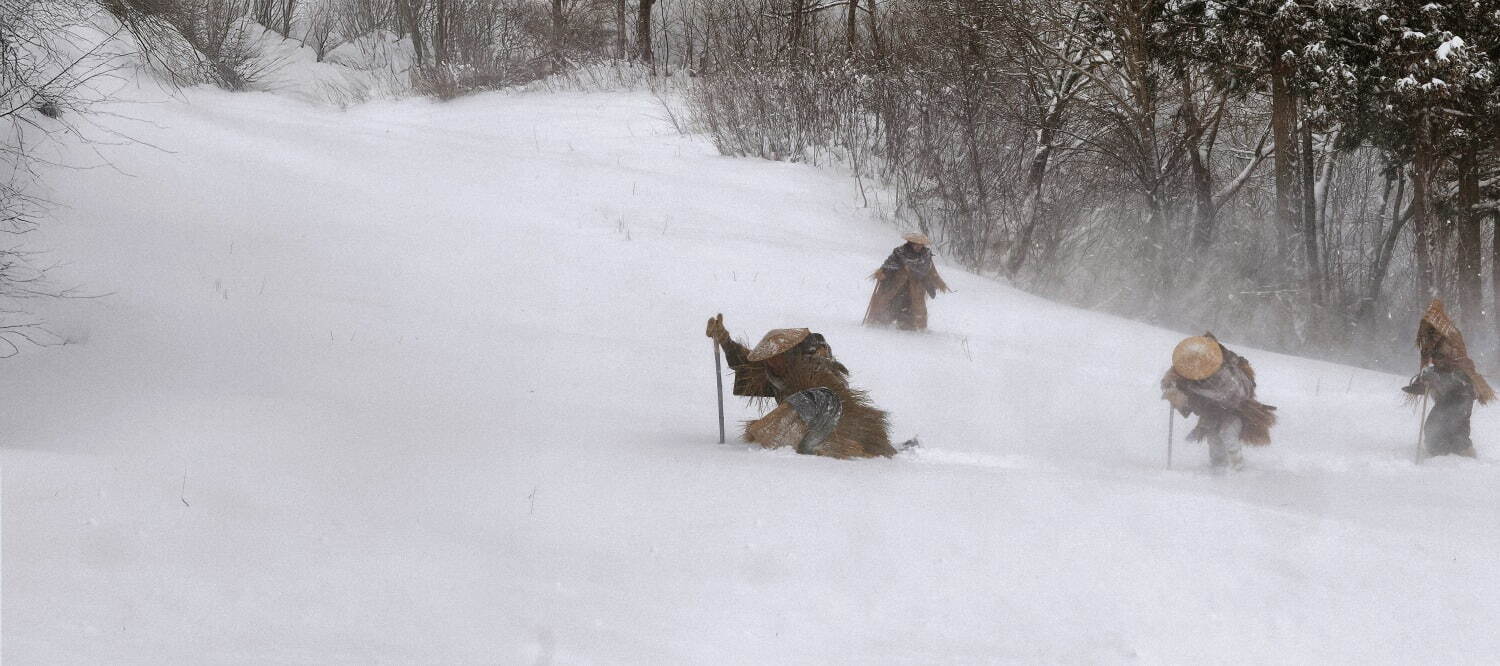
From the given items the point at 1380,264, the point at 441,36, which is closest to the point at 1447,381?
the point at 1380,264

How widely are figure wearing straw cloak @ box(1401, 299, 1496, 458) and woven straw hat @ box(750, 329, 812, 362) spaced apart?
334 centimetres

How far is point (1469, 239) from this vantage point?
12039mm

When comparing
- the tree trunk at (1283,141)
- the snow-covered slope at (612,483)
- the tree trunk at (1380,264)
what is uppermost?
the tree trunk at (1283,141)

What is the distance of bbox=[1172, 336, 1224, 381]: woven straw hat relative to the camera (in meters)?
4.84

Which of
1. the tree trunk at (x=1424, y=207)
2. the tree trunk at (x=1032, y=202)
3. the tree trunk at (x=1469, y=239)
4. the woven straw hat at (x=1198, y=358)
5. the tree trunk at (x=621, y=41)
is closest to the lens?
the woven straw hat at (x=1198, y=358)

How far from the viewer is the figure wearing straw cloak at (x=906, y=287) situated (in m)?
7.75

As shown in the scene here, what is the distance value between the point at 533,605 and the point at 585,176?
33.3 feet

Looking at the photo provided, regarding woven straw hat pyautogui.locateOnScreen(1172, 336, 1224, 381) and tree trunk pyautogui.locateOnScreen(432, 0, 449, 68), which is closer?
woven straw hat pyautogui.locateOnScreen(1172, 336, 1224, 381)

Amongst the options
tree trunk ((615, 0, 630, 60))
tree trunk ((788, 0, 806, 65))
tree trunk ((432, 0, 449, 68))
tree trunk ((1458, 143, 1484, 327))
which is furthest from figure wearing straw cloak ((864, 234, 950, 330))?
tree trunk ((432, 0, 449, 68))

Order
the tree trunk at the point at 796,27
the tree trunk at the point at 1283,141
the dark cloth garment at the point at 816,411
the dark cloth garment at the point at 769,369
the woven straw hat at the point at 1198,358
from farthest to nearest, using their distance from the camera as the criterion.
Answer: the tree trunk at the point at 796,27
the tree trunk at the point at 1283,141
the woven straw hat at the point at 1198,358
the dark cloth garment at the point at 769,369
the dark cloth garment at the point at 816,411

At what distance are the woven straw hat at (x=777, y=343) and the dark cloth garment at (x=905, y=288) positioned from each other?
3.21 metres

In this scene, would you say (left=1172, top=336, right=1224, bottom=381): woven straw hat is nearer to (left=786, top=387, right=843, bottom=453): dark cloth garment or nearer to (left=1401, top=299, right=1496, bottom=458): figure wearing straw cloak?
(left=1401, top=299, right=1496, bottom=458): figure wearing straw cloak

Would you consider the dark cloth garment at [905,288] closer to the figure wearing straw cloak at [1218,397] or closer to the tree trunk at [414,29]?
the figure wearing straw cloak at [1218,397]

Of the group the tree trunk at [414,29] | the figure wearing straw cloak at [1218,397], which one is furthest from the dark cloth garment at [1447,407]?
the tree trunk at [414,29]
